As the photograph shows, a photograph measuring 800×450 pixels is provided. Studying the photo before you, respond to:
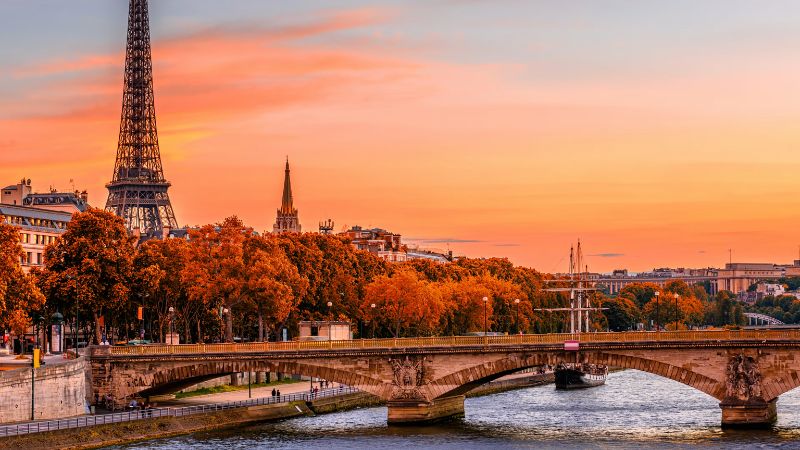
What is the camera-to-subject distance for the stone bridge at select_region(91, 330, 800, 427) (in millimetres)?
98938

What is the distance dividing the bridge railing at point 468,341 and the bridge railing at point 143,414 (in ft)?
14.8

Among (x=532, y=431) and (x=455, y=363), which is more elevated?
(x=455, y=363)

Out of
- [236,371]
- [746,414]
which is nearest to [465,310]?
[236,371]

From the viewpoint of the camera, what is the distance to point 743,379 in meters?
98.8

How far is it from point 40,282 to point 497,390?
4772cm

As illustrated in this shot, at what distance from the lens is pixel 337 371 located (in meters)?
107

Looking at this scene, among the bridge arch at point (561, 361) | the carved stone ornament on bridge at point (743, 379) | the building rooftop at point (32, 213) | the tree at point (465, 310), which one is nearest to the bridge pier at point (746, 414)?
the carved stone ornament on bridge at point (743, 379)

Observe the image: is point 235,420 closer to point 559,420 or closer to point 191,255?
point 559,420

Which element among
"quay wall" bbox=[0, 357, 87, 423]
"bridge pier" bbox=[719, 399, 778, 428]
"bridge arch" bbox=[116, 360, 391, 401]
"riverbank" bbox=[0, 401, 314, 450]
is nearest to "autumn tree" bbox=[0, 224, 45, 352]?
"quay wall" bbox=[0, 357, 87, 423]

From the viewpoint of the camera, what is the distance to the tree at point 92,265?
12438 centimetres

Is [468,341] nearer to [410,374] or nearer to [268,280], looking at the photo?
[410,374]

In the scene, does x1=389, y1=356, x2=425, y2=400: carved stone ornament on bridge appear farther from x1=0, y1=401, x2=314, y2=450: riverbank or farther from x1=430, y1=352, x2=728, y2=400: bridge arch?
x1=0, y1=401, x2=314, y2=450: riverbank

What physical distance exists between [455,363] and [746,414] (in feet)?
66.9

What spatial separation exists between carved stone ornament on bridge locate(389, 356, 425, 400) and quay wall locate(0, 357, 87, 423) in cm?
2212
